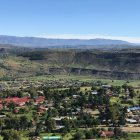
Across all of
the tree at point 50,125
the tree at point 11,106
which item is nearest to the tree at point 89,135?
the tree at point 50,125

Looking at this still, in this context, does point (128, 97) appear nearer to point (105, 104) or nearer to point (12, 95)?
point (105, 104)

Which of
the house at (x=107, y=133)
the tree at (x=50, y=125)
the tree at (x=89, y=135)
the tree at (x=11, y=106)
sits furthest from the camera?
the tree at (x=11, y=106)

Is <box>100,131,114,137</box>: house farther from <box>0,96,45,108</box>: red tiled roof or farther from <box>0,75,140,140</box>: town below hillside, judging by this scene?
<box>0,96,45,108</box>: red tiled roof

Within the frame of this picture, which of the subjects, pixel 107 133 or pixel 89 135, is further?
pixel 107 133

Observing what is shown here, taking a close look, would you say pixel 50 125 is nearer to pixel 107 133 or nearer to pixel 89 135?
pixel 89 135

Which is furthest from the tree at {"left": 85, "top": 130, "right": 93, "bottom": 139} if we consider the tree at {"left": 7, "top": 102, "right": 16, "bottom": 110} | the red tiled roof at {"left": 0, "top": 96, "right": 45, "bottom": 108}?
the red tiled roof at {"left": 0, "top": 96, "right": 45, "bottom": 108}

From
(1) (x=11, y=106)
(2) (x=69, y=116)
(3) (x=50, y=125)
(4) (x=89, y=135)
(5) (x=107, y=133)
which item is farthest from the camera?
(1) (x=11, y=106)

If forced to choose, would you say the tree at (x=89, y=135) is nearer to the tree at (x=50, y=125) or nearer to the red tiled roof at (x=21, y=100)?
the tree at (x=50, y=125)

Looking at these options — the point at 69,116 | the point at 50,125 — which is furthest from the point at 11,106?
the point at 50,125

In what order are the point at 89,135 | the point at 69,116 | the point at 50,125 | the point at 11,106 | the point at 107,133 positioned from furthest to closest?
the point at 11,106
the point at 69,116
the point at 50,125
the point at 107,133
the point at 89,135

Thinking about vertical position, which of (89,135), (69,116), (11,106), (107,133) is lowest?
(69,116)

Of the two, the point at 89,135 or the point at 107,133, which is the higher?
the point at 89,135
